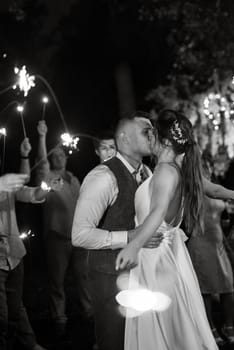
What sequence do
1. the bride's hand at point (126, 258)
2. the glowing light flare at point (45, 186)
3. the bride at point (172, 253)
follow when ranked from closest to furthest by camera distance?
the bride's hand at point (126, 258), the bride at point (172, 253), the glowing light flare at point (45, 186)

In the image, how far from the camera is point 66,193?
8.38 meters

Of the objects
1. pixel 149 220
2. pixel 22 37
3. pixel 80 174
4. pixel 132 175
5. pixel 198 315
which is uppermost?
pixel 22 37

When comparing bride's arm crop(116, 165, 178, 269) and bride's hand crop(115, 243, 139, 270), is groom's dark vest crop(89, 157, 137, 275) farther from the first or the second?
bride's hand crop(115, 243, 139, 270)

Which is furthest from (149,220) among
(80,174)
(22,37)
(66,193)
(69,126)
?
(69,126)

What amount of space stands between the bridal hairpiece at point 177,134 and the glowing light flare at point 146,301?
0.96 m

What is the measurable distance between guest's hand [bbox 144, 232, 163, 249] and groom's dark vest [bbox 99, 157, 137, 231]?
0.85ft

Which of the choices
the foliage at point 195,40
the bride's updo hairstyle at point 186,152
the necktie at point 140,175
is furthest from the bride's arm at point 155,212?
the foliage at point 195,40

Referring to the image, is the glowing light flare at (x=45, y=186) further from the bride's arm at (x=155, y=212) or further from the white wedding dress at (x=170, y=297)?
the bride's arm at (x=155, y=212)

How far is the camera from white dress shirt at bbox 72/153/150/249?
434cm

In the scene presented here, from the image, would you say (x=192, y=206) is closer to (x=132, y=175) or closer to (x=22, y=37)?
(x=132, y=175)

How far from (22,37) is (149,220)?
55.6 ft

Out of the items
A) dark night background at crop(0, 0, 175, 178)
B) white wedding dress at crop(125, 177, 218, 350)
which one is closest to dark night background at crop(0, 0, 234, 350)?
dark night background at crop(0, 0, 175, 178)

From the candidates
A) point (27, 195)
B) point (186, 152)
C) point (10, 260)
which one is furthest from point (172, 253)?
point (27, 195)

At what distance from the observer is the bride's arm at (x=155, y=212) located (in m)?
3.86
